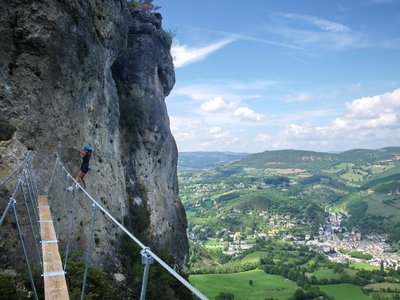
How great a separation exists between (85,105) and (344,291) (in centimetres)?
10020

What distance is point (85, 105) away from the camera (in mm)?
20062

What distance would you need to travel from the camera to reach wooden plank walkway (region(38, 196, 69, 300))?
770 cm

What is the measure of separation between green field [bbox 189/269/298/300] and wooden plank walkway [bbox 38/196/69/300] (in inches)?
3054

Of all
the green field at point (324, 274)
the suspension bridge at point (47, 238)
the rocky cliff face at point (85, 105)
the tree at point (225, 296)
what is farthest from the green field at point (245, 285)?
the suspension bridge at point (47, 238)

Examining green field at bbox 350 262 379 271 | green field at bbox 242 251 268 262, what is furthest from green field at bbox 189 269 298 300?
green field at bbox 350 262 379 271

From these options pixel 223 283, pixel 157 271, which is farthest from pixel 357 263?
pixel 157 271

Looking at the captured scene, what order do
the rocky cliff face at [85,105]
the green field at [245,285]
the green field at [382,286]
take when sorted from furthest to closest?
the green field at [382,286] < the green field at [245,285] < the rocky cliff face at [85,105]

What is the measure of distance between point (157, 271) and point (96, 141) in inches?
330

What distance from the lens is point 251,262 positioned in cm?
14350

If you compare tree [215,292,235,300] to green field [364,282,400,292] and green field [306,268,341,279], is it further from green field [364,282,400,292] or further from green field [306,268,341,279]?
green field [364,282,400,292]

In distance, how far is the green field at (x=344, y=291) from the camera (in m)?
94.4

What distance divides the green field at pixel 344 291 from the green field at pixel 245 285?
28.4 feet

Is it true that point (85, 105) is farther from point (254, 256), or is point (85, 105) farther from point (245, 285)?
point (254, 256)

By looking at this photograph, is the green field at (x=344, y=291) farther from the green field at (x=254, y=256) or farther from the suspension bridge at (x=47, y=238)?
the suspension bridge at (x=47, y=238)
